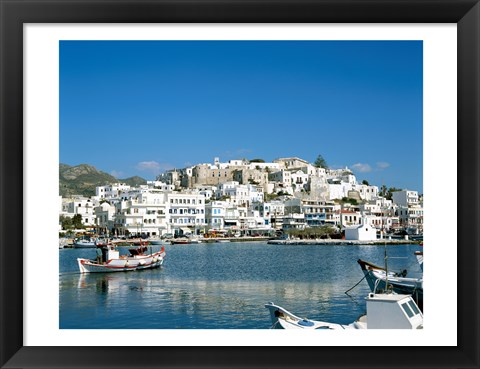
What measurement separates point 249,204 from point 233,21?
17.6 meters

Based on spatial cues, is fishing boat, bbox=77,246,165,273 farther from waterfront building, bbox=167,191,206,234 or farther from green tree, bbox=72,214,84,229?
waterfront building, bbox=167,191,206,234

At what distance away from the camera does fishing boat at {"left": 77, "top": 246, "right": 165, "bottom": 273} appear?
915 centimetres

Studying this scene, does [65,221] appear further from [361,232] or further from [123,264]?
[361,232]

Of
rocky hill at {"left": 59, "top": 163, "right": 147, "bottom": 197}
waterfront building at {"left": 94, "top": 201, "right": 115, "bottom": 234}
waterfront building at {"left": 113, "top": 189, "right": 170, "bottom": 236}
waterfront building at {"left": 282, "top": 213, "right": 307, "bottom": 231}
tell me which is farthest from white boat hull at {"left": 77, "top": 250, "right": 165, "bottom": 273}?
waterfront building at {"left": 282, "top": 213, "right": 307, "bottom": 231}

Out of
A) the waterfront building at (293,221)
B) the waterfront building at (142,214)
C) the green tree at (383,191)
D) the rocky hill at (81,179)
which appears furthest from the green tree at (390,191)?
the rocky hill at (81,179)

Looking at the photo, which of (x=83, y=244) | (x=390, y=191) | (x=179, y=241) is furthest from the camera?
(x=390, y=191)

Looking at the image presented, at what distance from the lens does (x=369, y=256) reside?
13.0 metres

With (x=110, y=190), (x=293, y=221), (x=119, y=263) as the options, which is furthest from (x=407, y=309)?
(x=293, y=221)

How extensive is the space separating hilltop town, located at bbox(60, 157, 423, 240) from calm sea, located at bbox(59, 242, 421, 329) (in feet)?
6.00

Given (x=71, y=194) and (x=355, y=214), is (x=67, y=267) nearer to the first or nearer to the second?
(x=71, y=194)

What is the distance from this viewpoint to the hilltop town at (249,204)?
640 inches

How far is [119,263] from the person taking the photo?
9.62 meters

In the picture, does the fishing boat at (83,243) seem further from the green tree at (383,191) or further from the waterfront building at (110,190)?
the green tree at (383,191)
